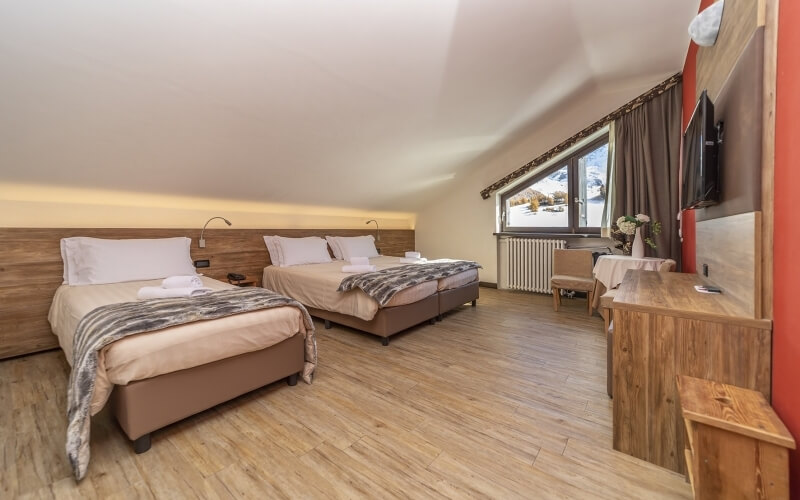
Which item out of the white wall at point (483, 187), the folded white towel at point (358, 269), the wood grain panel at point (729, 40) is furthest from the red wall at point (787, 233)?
the white wall at point (483, 187)

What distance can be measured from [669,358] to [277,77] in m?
2.67

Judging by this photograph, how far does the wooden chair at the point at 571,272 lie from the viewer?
3814 millimetres

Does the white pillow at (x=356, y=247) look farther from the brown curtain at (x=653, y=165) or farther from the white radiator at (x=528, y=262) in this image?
the brown curtain at (x=653, y=165)

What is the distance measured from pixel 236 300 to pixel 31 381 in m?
1.58

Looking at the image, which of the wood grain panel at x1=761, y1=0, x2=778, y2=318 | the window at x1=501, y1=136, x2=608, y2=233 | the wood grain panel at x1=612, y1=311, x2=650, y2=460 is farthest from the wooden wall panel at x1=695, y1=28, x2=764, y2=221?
the window at x1=501, y1=136, x2=608, y2=233

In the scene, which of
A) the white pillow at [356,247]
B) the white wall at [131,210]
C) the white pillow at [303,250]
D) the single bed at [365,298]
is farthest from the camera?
the white pillow at [356,247]

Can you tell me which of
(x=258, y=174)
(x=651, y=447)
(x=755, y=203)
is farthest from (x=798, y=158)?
(x=258, y=174)

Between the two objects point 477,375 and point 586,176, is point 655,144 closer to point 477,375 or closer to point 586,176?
point 586,176

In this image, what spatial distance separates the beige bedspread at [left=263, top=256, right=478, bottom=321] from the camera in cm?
294

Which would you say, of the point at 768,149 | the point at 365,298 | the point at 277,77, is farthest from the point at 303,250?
the point at 768,149

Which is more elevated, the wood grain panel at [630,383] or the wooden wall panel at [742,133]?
the wooden wall panel at [742,133]

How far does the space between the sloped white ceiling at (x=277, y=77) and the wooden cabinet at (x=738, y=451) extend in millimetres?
2406

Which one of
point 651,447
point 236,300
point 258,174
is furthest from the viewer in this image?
point 258,174

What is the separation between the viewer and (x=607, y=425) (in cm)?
171
